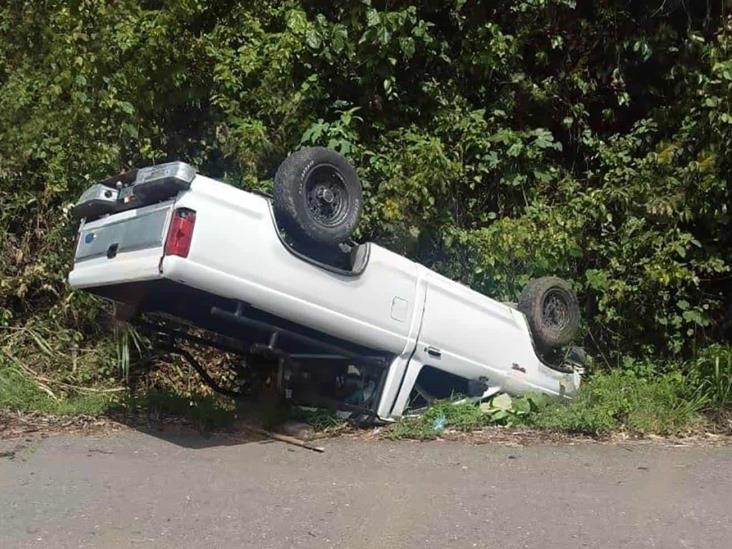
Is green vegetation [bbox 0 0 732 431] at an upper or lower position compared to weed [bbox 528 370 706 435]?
upper

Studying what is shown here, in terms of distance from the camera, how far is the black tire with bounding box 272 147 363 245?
5328 mm

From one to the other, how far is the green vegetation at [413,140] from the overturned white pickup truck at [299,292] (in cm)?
149

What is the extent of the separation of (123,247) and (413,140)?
3344 mm

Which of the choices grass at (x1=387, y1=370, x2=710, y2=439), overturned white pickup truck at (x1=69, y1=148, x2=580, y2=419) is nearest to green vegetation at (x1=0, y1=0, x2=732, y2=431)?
grass at (x1=387, y1=370, x2=710, y2=439)

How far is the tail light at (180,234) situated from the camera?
4.89 metres

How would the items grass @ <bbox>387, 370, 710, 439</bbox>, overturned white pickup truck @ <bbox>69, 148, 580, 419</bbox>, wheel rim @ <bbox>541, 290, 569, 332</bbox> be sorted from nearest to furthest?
overturned white pickup truck @ <bbox>69, 148, 580, 419</bbox> → grass @ <bbox>387, 370, 710, 439</bbox> → wheel rim @ <bbox>541, 290, 569, 332</bbox>

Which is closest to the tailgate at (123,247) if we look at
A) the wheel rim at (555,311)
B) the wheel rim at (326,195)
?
the wheel rim at (326,195)

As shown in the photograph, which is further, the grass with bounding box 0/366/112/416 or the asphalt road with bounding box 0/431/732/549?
the grass with bounding box 0/366/112/416

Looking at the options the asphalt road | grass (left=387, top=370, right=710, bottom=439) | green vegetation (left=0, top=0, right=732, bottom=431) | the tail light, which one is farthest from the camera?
green vegetation (left=0, top=0, right=732, bottom=431)

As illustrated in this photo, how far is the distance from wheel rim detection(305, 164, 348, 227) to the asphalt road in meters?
1.60

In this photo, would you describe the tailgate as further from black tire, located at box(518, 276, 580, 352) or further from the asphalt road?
black tire, located at box(518, 276, 580, 352)

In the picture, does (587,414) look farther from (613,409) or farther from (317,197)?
(317,197)

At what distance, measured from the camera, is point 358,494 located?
5.05 metres

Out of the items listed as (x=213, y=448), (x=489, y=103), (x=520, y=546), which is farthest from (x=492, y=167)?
(x=520, y=546)
